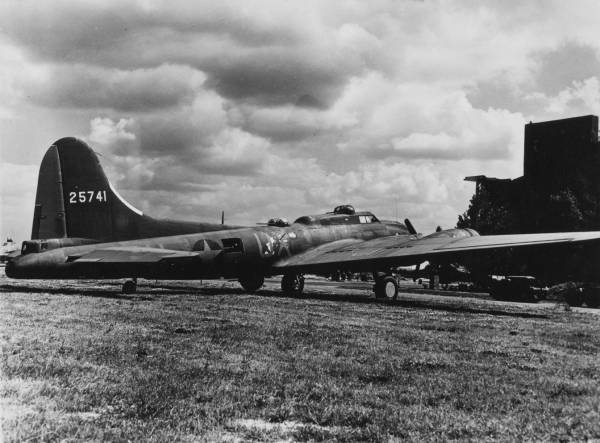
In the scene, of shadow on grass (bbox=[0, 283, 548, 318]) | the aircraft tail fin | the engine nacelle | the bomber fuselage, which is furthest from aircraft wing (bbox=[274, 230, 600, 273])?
the aircraft tail fin

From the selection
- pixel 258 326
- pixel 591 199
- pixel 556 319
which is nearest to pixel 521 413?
pixel 258 326

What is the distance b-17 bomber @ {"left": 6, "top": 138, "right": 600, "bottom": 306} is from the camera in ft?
69.8

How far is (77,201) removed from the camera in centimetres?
2403

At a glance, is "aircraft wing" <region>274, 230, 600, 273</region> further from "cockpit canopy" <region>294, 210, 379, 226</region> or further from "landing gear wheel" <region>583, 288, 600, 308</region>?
"landing gear wheel" <region>583, 288, 600, 308</region>

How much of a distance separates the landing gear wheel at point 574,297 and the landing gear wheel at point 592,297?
233 millimetres

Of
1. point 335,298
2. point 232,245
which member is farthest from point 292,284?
point 232,245

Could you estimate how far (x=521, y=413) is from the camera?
595 centimetres

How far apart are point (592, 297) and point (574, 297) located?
85 centimetres

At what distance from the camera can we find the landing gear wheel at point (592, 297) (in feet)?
92.5

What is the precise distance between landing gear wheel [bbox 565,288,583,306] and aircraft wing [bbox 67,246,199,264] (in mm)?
19642

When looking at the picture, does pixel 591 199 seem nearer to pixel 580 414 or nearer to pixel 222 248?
pixel 222 248

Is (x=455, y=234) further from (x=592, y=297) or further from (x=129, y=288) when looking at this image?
(x=129, y=288)

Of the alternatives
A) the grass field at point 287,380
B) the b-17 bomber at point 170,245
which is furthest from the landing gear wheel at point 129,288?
the grass field at point 287,380

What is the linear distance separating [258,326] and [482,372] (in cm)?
567
